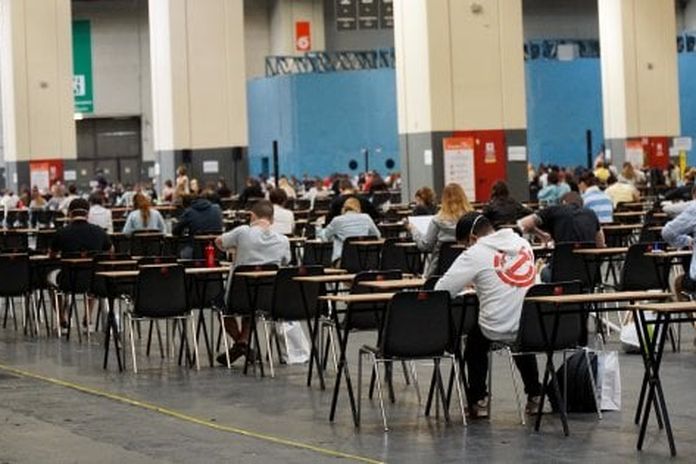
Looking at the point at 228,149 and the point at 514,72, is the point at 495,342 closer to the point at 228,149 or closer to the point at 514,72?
the point at 514,72

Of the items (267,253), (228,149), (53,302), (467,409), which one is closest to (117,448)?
(467,409)

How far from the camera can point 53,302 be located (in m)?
20.9

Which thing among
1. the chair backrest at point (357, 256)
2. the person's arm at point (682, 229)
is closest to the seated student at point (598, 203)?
the chair backrest at point (357, 256)

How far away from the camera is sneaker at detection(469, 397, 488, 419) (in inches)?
503

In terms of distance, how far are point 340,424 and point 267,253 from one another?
14.3ft

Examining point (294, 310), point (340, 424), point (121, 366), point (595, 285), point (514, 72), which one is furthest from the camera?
point (514, 72)

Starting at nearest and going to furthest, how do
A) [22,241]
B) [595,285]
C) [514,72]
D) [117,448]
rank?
[117,448] → [595,285] → [22,241] → [514,72]

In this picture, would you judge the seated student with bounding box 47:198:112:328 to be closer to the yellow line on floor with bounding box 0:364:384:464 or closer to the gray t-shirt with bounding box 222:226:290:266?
the yellow line on floor with bounding box 0:364:384:464

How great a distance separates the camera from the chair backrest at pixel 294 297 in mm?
15773

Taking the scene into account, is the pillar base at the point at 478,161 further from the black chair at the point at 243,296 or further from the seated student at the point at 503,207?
the black chair at the point at 243,296

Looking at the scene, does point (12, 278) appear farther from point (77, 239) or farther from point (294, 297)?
point (294, 297)

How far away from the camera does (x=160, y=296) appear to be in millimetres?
16641

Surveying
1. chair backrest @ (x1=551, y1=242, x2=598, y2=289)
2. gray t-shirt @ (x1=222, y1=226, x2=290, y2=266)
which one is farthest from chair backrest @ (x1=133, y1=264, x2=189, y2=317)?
chair backrest @ (x1=551, y1=242, x2=598, y2=289)

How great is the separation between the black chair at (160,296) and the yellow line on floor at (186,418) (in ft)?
3.11
